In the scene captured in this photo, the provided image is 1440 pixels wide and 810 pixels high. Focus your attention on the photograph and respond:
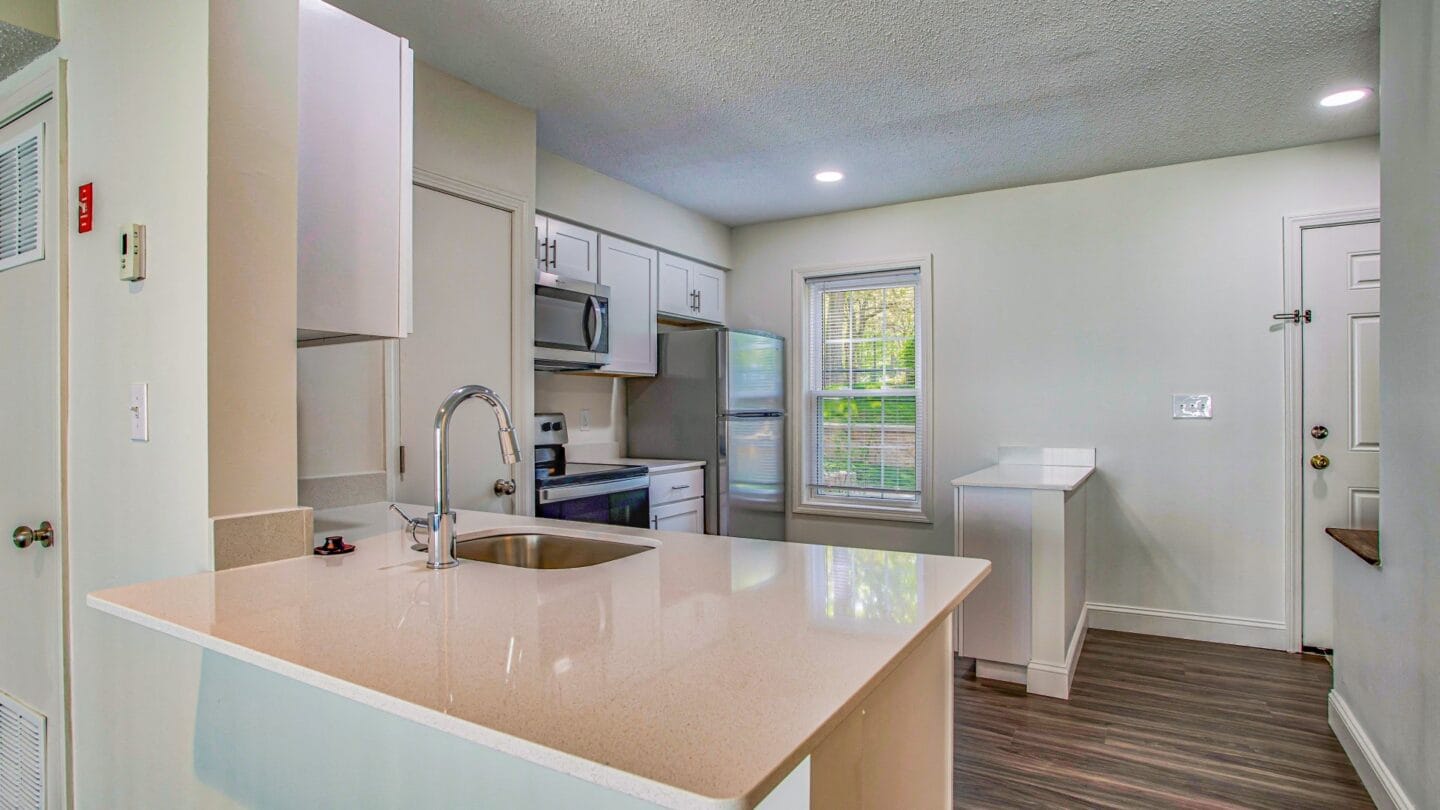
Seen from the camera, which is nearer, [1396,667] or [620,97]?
[1396,667]

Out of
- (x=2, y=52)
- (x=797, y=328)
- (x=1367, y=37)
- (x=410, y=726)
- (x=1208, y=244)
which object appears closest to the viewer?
(x=410, y=726)

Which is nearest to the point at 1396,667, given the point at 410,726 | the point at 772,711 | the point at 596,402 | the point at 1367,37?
the point at 1367,37

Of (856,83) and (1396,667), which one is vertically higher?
(856,83)

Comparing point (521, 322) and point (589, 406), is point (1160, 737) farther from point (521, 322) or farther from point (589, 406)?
point (589, 406)

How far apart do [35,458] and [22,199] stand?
697mm

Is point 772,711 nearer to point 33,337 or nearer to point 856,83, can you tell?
point 33,337

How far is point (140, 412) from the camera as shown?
1468mm

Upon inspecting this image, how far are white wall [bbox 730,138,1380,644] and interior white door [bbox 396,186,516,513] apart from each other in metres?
2.50

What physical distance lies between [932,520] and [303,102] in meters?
3.72

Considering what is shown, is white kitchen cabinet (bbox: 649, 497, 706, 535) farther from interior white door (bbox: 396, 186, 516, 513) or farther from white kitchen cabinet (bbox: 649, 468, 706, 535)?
interior white door (bbox: 396, 186, 516, 513)

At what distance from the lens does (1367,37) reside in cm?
240

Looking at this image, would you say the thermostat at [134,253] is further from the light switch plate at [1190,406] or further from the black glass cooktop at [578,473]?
the light switch plate at [1190,406]

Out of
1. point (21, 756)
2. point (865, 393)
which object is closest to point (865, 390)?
point (865, 393)

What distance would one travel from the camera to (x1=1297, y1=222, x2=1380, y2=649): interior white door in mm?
3309
